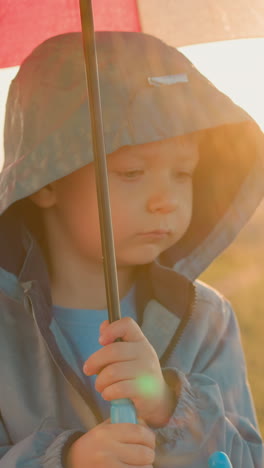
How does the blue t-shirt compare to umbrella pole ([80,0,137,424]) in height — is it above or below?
below

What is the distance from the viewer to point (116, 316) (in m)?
1.47

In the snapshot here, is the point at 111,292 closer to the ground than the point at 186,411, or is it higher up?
higher up

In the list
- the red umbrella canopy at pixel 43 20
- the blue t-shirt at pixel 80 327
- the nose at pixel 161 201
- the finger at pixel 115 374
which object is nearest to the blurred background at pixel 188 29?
the red umbrella canopy at pixel 43 20

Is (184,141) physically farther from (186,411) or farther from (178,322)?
(186,411)

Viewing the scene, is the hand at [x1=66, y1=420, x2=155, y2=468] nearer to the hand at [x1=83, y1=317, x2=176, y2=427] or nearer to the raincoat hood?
the hand at [x1=83, y1=317, x2=176, y2=427]

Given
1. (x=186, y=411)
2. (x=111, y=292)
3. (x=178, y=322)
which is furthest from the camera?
(x=178, y=322)

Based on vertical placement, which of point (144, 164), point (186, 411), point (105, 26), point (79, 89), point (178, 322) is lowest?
point (186, 411)

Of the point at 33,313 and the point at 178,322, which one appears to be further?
the point at 178,322

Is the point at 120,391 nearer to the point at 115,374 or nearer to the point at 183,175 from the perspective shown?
→ the point at 115,374

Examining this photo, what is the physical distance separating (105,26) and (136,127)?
0.27 metres

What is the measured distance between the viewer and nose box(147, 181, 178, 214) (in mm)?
1741

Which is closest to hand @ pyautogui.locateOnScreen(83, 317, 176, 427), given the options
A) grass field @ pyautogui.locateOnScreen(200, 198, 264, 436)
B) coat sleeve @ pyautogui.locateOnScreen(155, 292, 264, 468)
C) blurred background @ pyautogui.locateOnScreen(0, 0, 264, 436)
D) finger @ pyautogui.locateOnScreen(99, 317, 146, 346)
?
finger @ pyautogui.locateOnScreen(99, 317, 146, 346)

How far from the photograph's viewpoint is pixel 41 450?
1.63 metres

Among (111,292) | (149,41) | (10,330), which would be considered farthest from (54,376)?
(149,41)
